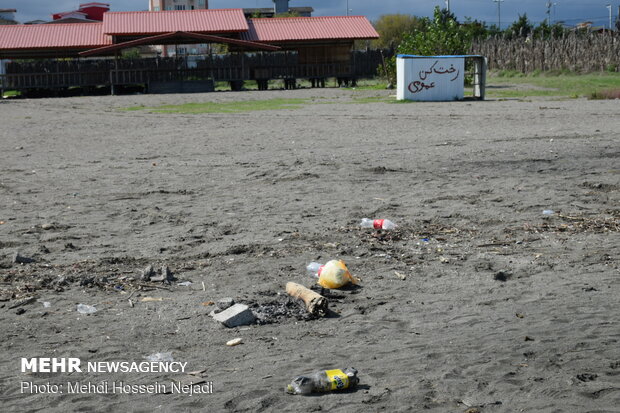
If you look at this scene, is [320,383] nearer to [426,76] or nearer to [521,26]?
[426,76]

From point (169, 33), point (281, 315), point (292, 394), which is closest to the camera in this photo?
point (292, 394)

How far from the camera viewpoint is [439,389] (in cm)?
410

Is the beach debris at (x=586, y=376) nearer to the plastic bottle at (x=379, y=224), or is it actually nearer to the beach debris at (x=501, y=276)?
the beach debris at (x=501, y=276)

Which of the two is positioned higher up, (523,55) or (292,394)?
(523,55)

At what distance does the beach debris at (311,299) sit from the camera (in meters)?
5.27

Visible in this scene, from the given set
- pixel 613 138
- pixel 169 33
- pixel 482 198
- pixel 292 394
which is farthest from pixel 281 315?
pixel 169 33

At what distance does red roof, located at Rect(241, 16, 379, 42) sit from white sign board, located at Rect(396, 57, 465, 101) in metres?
22.1

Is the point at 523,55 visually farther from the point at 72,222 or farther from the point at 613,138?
the point at 72,222

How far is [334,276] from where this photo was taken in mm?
5852

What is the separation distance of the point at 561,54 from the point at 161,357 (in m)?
50.6

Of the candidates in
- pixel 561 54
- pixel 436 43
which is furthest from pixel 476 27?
pixel 436 43

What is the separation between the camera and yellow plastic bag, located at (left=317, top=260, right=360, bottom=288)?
5.85 metres

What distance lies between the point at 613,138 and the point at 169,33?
1428 inches

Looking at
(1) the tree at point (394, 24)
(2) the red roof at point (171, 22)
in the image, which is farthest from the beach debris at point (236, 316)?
(1) the tree at point (394, 24)
